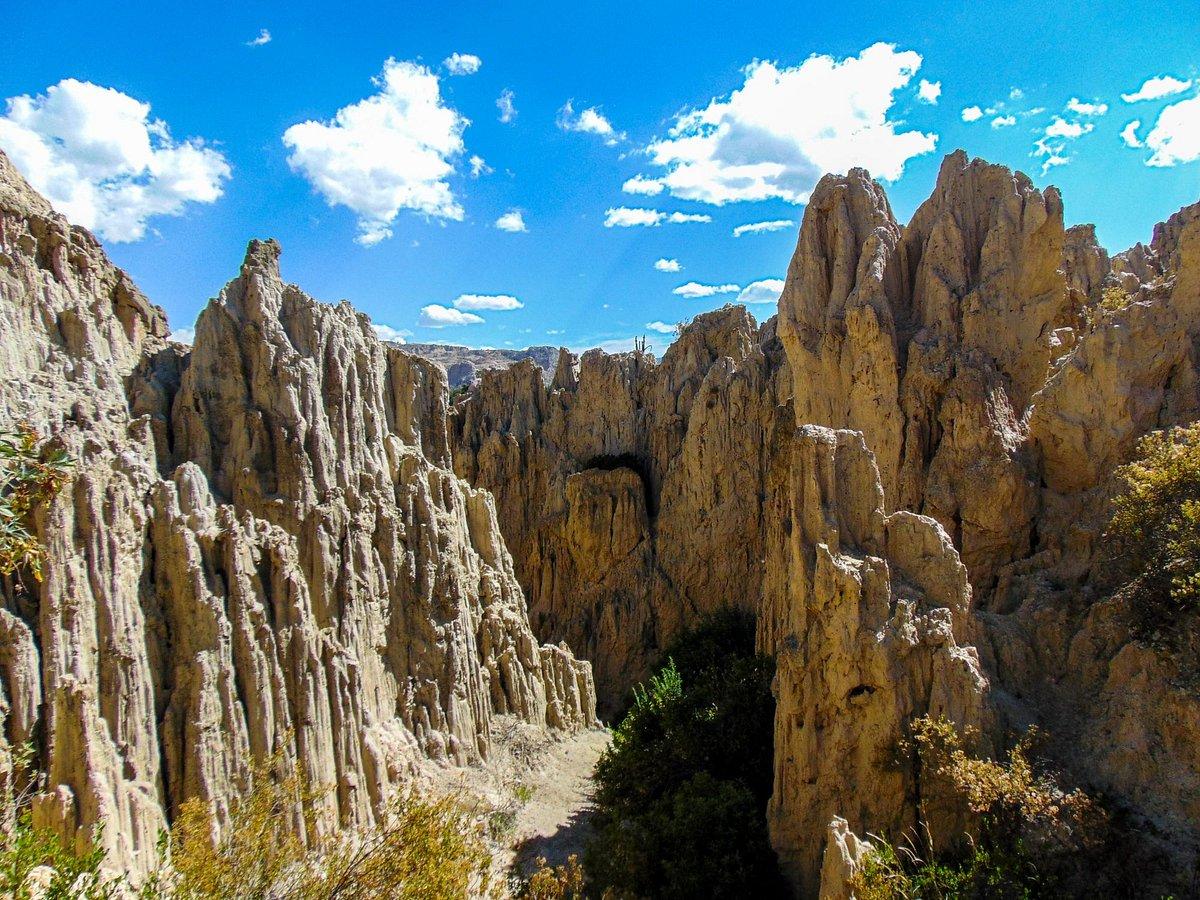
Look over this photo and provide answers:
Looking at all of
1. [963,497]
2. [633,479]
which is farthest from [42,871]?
[633,479]

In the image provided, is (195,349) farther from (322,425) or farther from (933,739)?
(933,739)

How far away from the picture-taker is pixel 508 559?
38781mm

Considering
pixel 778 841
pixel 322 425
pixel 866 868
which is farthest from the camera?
pixel 322 425

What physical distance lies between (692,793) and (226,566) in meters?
15.3

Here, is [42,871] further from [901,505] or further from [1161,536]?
[901,505]

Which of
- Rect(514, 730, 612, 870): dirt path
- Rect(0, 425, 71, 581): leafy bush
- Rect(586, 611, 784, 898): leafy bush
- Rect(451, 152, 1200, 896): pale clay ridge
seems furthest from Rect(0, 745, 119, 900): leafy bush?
Rect(514, 730, 612, 870): dirt path

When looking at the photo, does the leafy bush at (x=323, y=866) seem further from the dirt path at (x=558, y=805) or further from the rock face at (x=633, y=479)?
the rock face at (x=633, y=479)

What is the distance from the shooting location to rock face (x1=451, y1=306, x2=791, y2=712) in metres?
45.3

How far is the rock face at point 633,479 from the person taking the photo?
45.3m

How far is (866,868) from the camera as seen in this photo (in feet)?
42.8

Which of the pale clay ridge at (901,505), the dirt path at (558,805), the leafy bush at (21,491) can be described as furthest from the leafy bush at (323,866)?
the dirt path at (558,805)

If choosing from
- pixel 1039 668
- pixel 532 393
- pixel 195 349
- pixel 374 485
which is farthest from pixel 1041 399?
pixel 532 393

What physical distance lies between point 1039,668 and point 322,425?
23864mm

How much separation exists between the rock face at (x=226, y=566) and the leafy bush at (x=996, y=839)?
12049mm
